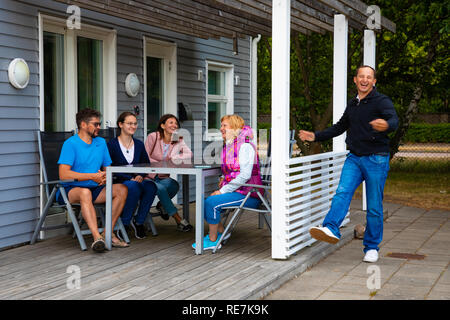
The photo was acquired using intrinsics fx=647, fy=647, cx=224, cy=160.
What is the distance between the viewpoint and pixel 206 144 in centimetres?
963

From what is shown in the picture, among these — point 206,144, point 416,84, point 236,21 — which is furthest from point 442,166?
point 236,21

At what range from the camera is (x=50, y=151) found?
19.7 ft

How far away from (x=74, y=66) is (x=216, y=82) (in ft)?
11.9

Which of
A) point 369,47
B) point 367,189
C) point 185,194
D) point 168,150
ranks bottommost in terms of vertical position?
point 185,194

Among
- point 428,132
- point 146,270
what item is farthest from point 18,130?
point 428,132

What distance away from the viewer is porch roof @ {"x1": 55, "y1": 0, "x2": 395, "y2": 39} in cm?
636

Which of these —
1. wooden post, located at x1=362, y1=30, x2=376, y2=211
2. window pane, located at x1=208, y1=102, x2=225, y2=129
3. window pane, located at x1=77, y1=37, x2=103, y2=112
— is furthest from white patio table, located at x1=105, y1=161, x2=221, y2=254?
window pane, located at x1=208, y1=102, x2=225, y2=129

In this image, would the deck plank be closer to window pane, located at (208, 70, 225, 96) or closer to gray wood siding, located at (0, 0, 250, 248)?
gray wood siding, located at (0, 0, 250, 248)

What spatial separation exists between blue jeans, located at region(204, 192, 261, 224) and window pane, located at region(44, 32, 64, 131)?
190cm

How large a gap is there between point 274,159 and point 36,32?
2.57 metres

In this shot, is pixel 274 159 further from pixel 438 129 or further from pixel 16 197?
pixel 438 129

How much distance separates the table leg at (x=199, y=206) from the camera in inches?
210

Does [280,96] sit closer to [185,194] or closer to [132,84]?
[185,194]
